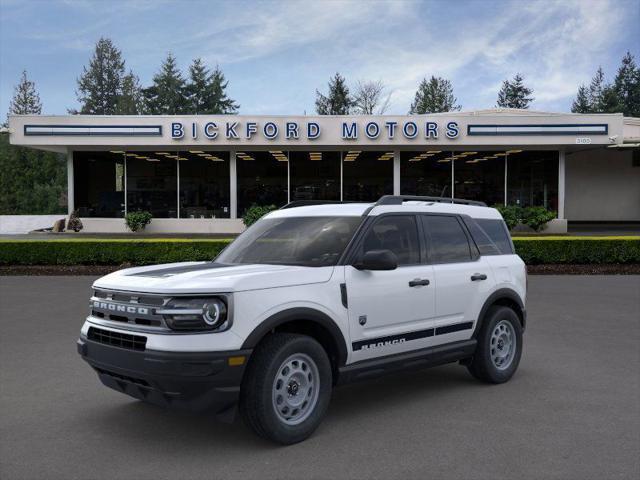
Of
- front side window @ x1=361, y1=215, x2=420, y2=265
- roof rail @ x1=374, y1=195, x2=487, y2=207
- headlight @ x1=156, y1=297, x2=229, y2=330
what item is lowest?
headlight @ x1=156, y1=297, x2=229, y2=330

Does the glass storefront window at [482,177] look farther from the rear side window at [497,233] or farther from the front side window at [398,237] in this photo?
the front side window at [398,237]

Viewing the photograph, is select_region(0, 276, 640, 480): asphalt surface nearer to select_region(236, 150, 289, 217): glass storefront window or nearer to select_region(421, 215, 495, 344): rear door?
select_region(421, 215, 495, 344): rear door

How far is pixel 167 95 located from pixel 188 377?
248 ft

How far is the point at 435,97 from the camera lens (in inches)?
3110

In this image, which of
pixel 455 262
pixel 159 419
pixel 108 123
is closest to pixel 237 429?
pixel 159 419

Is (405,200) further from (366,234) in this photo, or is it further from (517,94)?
(517,94)

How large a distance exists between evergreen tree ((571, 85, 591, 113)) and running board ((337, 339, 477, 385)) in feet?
279

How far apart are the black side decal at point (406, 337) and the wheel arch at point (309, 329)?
161 millimetres

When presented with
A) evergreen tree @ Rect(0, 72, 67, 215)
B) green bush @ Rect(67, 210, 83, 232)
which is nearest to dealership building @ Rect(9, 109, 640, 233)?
green bush @ Rect(67, 210, 83, 232)

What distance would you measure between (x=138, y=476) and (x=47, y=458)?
2.61 ft

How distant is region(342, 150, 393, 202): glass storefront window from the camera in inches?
1150

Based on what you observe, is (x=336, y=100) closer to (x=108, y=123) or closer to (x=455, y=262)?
(x=108, y=123)

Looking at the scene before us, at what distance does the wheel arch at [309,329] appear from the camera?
443 cm

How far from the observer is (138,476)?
4.08 meters
